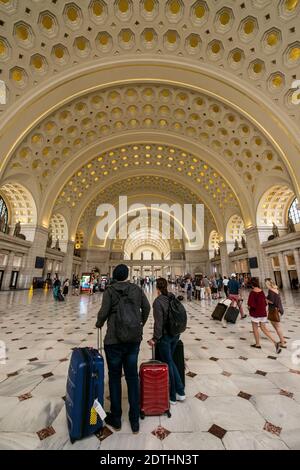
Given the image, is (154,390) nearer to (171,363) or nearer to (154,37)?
(171,363)

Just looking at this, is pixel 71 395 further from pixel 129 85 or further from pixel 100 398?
pixel 129 85

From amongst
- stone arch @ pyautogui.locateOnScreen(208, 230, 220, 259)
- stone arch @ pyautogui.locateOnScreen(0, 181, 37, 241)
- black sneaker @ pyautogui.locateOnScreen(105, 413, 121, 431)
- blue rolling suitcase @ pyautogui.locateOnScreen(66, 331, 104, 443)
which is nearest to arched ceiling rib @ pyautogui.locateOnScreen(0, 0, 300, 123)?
stone arch @ pyautogui.locateOnScreen(0, 181, 37, 241)

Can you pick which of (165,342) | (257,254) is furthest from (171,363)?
→ (257,254)

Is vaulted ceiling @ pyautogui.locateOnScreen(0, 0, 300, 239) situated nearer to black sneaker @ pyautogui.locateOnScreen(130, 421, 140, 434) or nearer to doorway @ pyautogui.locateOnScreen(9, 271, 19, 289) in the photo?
doorway @ pyautogui.locateOnScreen(9, 271, 19, 289)

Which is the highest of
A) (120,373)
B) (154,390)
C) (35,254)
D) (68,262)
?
(35,254)

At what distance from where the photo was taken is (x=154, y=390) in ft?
8.70

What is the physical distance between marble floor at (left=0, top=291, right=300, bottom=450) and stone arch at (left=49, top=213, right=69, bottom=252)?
A: 24.7 meters

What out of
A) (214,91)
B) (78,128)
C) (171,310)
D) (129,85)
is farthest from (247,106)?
(171,310)

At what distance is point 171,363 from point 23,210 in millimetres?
24669

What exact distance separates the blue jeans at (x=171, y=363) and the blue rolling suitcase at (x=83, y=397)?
3.25ft

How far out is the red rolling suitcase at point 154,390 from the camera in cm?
263

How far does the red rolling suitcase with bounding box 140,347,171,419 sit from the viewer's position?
2631 millimetres

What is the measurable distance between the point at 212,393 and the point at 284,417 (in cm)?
97

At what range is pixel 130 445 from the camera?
2.16 m
